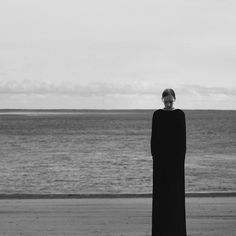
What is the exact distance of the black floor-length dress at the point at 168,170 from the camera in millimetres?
6758

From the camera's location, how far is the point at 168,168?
272 inches

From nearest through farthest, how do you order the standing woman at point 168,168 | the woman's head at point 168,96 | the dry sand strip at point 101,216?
the woman's head at point 168,96
the standing woman at point 168,168
the dry sand strip at point 101,216

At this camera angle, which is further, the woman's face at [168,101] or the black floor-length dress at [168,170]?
the black floor-length dress at [168,170]

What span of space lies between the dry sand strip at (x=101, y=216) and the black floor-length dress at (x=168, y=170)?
1131mm

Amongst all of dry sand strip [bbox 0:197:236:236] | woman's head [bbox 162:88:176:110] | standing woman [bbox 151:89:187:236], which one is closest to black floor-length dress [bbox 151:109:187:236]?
standing woman [bbox 151:89:187:236]

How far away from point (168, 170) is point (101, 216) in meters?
2.95

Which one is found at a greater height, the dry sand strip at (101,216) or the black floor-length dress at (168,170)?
the black floor-length dress at (168,170)

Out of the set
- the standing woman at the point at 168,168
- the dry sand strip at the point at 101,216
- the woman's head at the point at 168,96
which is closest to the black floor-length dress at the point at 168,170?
the standing woman at the point at 168,168

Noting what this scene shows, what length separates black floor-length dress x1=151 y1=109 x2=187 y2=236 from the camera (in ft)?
22.2

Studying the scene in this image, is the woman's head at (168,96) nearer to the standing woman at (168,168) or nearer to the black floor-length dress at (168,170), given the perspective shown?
the standing woman at (168,168)

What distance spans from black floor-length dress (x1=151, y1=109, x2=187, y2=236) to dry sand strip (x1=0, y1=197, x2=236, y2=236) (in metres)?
1.13

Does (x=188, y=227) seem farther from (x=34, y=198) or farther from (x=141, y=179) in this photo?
(x=141, y=179)

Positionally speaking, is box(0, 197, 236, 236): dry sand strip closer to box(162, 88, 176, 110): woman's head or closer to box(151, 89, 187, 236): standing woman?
box(151, 89, 187, 236): standing woman

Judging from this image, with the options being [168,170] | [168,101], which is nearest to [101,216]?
[168,170]
